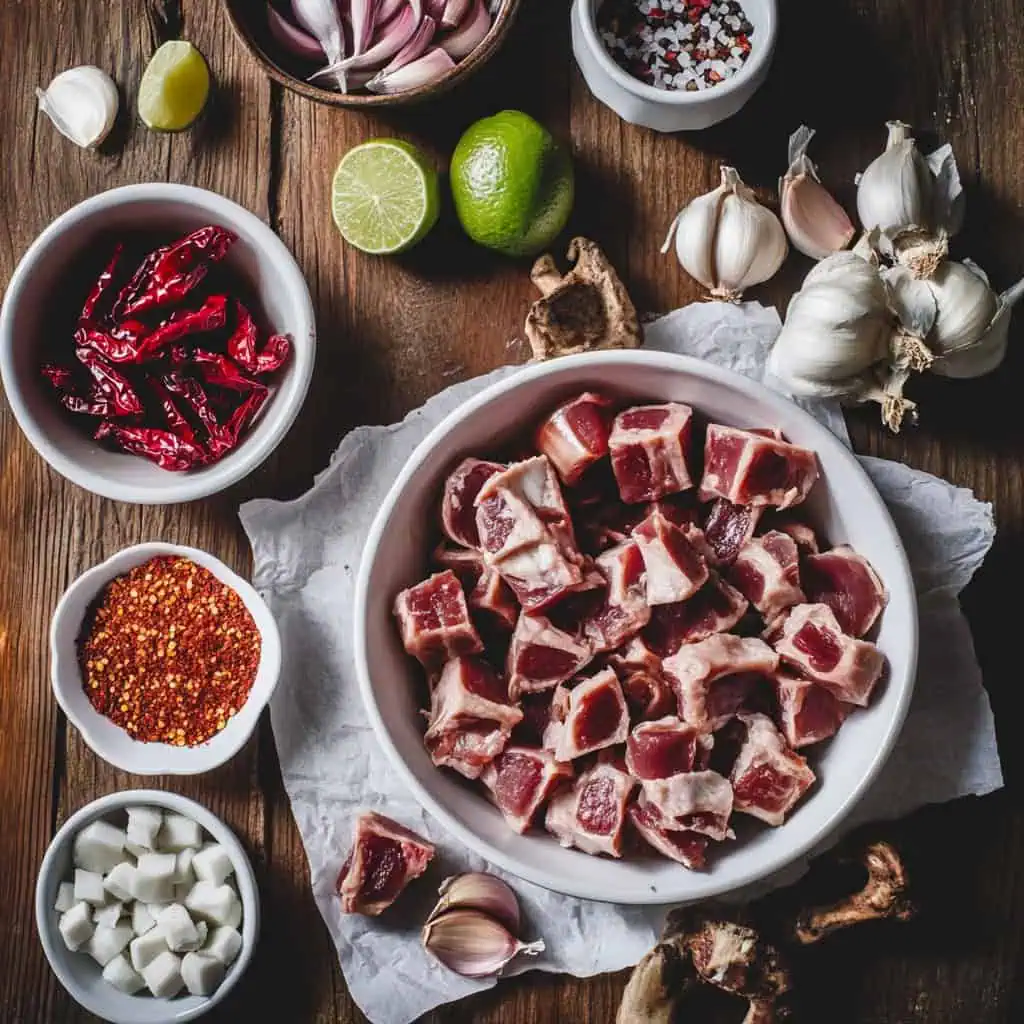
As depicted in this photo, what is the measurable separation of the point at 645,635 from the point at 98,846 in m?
1.11

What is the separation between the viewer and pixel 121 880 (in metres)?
2.25

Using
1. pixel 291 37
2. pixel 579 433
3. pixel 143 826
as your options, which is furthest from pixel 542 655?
pixel 291 37

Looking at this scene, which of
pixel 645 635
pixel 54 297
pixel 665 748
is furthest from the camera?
pixel 54 297

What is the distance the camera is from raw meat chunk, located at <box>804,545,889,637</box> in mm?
1939

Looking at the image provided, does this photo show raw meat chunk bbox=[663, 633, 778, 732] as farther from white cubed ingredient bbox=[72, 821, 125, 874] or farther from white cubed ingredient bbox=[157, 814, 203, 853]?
white cubed ingredient bbox=[72, 821, 125, 874]

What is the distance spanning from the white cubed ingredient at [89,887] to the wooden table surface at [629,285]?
22 centimetres

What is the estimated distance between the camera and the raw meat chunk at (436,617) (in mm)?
1976

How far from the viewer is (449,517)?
2.01 m

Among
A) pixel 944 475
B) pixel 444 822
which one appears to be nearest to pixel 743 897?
pixel 444 822

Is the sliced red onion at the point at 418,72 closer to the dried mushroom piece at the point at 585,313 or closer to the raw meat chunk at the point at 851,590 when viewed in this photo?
the dried mushroom piece at the point at 585,313

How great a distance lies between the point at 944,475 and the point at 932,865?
0.74m

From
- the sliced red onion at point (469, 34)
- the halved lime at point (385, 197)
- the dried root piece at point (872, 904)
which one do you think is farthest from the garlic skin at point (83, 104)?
the dried root piece at point (872, 904)

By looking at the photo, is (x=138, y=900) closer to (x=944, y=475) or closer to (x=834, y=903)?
(x=834, y=903)

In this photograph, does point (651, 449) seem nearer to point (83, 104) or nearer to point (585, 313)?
point (585, 313)
